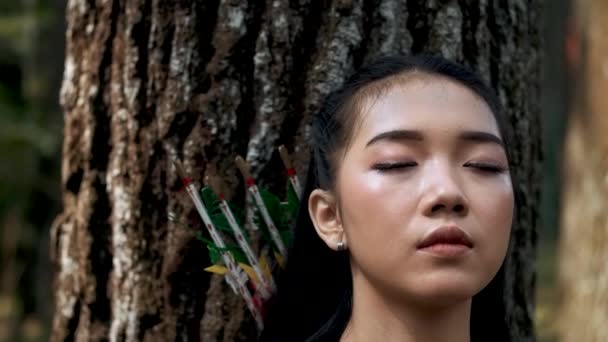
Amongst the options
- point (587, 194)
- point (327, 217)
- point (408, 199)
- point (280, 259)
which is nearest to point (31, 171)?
point (587, 194)

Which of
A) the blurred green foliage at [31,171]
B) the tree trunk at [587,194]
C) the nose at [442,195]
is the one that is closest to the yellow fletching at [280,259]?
the nose at [442,195]

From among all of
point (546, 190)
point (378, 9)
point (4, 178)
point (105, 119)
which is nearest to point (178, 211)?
point (105, 119)

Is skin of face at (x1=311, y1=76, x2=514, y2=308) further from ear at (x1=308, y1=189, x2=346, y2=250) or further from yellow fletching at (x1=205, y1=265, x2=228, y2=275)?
yellow fletching at (x1=205, y1=265, x2=228, y2=275)

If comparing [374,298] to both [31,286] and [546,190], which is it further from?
[546,190]

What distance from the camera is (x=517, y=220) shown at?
257 cm

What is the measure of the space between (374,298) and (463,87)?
51 cm

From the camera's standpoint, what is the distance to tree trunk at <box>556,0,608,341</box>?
4.64 metres

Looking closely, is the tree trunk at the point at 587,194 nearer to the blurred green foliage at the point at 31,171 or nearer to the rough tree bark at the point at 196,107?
the rough tree bark at the point at 196,107

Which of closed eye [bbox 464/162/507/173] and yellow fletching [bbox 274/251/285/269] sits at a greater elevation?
closed eye [bbox 464/162/507/173]

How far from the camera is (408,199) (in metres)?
1.90

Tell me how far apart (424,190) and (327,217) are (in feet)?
1.07

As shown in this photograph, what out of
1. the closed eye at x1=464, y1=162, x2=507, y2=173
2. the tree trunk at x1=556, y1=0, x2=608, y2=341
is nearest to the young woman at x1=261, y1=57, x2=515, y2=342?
the closed eye at x1=464, y1=162, x2=507, y2=173

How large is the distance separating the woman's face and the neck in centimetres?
5

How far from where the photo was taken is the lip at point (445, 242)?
6.10ft
